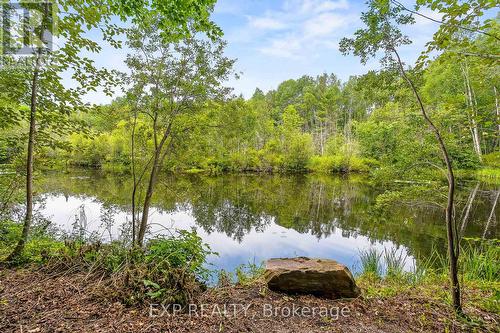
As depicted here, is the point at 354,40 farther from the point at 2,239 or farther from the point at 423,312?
the point at 2,239

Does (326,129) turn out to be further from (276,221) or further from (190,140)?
(190,140)

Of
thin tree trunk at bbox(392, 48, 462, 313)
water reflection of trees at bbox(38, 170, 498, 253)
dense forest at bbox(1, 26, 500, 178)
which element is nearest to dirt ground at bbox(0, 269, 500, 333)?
thin tree trunk at bbox(392, 48, 462, 313)

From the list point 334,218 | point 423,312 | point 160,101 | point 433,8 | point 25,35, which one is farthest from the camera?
point 334,218

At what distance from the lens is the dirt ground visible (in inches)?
89.4

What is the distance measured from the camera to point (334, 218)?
428 inches

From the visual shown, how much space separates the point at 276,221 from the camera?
35.3 ft

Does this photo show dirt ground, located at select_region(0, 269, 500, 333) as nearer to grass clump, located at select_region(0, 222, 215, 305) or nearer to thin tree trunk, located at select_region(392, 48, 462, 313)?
grass clump, located at select_region(0, 222, 215, 305)

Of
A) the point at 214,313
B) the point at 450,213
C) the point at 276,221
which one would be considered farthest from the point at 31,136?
the point at 276,221

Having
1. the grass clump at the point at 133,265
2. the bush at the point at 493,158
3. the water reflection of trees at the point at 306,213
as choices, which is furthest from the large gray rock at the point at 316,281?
the water reflection of trees at the point at 306,213

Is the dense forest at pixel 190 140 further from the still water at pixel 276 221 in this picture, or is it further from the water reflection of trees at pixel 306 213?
the water reflection of trees at pixel 306 213

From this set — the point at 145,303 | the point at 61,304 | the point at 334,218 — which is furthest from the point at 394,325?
the point at 334,218

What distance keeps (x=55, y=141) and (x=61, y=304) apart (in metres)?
2.29

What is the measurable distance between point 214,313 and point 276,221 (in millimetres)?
8325

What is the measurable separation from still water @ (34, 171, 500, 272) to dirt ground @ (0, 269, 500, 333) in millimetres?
1884
